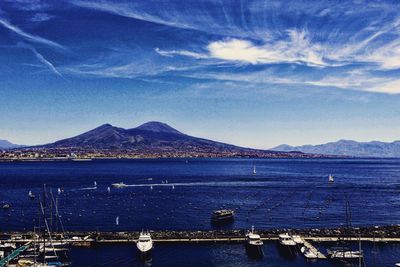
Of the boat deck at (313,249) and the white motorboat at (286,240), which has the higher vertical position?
the white motorboat at (286,240)

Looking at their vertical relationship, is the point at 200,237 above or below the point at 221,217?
below

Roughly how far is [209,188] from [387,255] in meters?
99.7

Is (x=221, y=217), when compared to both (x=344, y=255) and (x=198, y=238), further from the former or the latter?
(x=344, y=255)

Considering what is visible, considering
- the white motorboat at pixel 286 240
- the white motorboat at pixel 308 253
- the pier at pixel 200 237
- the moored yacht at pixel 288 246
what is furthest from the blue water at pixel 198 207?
the white motorboat at pixel 308 253

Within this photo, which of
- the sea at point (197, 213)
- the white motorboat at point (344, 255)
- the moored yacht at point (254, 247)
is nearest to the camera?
the white motorboat at point (344, 255)

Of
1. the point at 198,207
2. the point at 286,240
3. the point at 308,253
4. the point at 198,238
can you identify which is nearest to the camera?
the point at 308,253

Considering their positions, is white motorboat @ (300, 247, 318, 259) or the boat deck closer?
white motorboat @ (300, 247, 318, 259)

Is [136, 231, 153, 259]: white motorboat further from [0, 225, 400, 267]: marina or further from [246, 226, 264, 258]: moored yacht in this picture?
[246, 226, 264, 258]: moored yacht

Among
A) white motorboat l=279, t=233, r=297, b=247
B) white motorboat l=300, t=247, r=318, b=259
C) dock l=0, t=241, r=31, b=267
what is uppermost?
white motorboat l=279, t=233, r=297, b=247

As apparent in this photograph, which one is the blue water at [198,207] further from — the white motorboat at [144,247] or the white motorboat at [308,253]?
the white motorboat at [308,253]

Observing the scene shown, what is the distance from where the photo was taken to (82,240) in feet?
217

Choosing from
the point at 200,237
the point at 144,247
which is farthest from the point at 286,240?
the point at 144,247

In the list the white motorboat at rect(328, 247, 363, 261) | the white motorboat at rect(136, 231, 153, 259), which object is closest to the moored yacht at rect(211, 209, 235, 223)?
the white motorboat at rect(136, 231, 153, 259)

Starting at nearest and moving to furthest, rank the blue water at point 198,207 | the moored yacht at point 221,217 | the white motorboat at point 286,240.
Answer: the white motorboat at point 286,240 → the moored yacht at point 221,217 → the blue water at point 198,207
